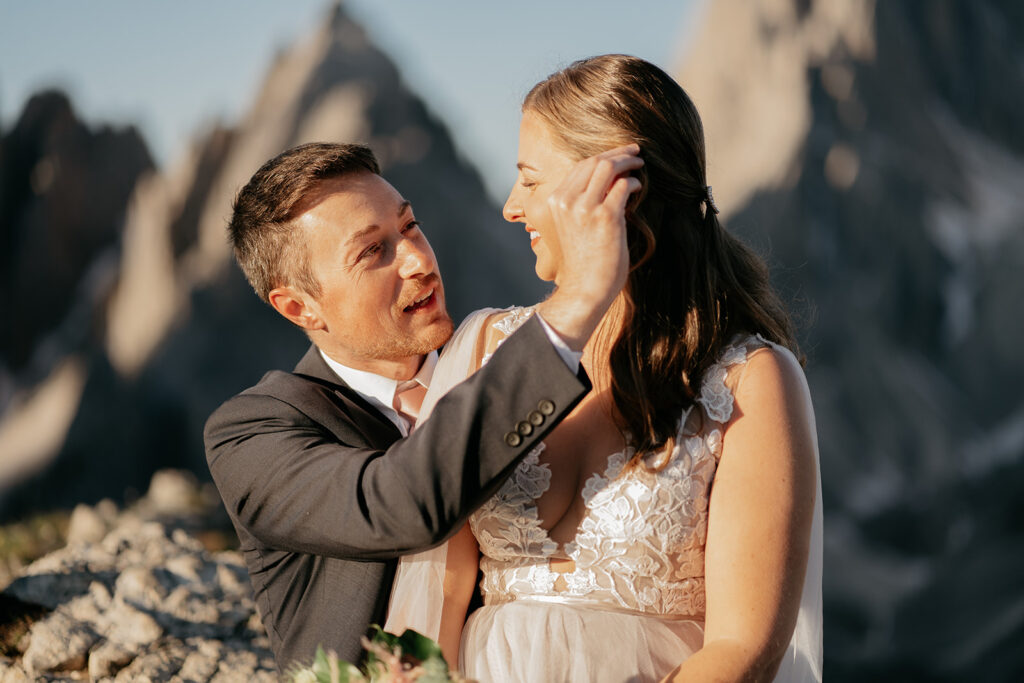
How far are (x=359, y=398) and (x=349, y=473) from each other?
0.63 meters

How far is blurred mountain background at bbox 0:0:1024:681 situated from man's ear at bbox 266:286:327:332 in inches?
679

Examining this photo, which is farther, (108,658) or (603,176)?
(108,658)

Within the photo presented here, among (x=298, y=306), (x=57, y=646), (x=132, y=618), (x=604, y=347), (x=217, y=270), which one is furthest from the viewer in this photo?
(x=217, y=270)

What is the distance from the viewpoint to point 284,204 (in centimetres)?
270

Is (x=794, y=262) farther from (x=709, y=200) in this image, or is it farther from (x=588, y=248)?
(x=588, y=248)

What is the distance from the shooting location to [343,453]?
216 centimetres

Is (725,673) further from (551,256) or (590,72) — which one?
(590,72)

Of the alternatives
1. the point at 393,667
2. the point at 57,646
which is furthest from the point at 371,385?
the point at 57,646

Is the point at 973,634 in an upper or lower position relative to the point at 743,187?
lower

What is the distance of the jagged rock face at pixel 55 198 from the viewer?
25094 mm

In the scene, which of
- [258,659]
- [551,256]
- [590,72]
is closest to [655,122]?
[590,72]

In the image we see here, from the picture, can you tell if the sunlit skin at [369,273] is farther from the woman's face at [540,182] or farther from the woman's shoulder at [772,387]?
the woman's shoulder at [772,387]

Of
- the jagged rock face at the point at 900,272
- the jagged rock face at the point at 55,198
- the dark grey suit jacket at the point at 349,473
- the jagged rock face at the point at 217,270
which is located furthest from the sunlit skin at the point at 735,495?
the jagged rock face at the point at 55,198

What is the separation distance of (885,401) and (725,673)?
2139 centimetres
